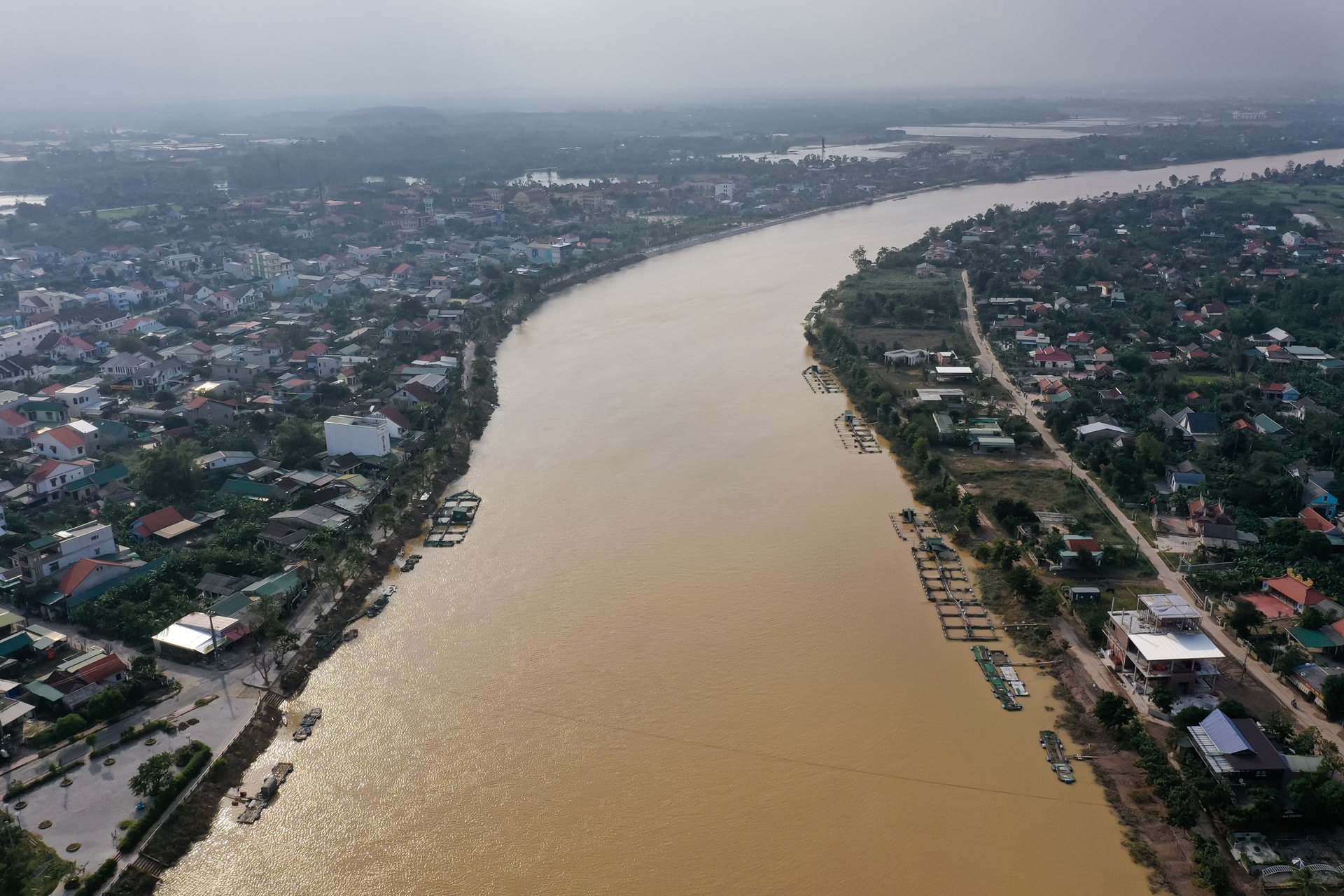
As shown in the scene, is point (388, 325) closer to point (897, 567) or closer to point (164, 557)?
point (164, 557)

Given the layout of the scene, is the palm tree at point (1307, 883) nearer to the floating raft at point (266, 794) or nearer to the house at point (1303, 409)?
the floating raft at point (266, 794)

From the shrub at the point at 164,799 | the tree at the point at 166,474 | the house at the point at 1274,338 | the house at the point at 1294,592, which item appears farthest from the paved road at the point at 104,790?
the house at the point at 1274,338

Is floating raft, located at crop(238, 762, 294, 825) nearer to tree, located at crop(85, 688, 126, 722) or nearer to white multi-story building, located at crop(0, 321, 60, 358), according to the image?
tree, located at crop(85, 688, 126, 722)

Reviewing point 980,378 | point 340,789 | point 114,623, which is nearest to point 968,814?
point 340,789

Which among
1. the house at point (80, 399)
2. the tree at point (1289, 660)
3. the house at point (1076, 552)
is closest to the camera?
the tree at point (1289, 660)

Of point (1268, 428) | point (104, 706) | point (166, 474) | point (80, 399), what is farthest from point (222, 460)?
point (1268, 428)

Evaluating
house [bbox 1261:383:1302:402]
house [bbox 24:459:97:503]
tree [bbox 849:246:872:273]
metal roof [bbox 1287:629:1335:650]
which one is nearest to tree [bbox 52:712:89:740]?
house [bbox 24:459:97:503]

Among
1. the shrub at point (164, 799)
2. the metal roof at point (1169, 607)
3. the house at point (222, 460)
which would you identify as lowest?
the shrub at point (164, 799)
